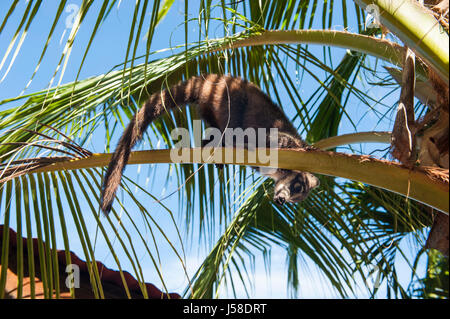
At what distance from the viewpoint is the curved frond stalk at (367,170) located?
4.20 feet

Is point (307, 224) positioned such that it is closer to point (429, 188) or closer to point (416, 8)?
point (429, 188)

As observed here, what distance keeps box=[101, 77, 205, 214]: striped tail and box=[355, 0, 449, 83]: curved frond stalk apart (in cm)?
65

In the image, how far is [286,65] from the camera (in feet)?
9.43

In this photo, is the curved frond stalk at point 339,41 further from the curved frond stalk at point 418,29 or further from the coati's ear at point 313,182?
the coati's ear at point 313,182

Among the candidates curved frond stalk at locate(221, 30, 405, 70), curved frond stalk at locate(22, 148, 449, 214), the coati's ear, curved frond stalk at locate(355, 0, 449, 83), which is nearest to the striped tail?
curved frond stalk at locate(22, 148, 449, 214)

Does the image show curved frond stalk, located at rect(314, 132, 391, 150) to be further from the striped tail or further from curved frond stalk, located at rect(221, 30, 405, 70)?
the striped tail

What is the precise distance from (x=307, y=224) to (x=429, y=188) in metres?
1.60

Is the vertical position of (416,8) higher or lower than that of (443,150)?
higher

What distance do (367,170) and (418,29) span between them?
0.43 metres

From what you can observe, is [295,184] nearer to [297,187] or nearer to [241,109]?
[297,187]

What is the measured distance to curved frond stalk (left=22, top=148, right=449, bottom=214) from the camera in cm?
128

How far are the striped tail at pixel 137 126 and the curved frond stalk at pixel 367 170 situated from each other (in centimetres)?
15

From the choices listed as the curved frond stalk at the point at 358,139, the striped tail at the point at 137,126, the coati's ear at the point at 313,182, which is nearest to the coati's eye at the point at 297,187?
the coati's ear at the point at 313,182
